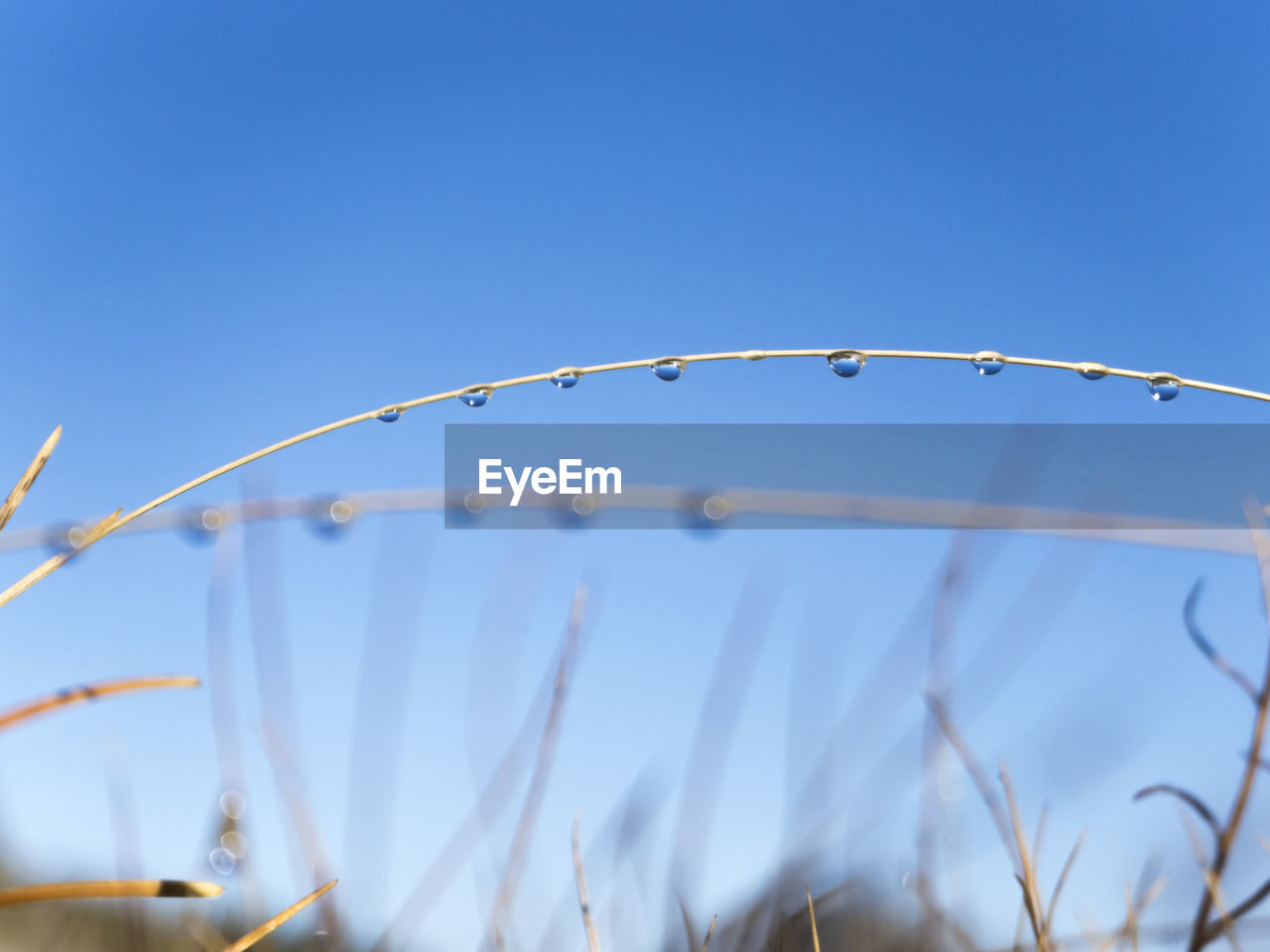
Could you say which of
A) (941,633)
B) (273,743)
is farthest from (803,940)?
(273,743)

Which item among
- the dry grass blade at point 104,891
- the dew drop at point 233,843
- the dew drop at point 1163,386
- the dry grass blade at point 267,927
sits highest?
the dew drop at point 1163,386

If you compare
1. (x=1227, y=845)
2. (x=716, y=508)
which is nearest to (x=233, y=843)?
(x=716, y=508)

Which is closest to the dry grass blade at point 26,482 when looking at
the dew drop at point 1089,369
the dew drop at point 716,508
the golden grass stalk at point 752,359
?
the golden grass stalk at point 752,359

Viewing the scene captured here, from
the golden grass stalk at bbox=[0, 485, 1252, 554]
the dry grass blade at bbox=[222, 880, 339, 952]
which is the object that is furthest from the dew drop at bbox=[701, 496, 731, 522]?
the dry grass blade at bbox=[222, 880, 339, 952]

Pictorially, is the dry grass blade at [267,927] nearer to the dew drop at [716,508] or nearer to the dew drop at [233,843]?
the dew drop at [233,843]

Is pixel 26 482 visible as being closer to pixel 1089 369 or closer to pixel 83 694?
pixel 83 694

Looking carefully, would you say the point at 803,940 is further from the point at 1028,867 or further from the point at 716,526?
the point at 716,526

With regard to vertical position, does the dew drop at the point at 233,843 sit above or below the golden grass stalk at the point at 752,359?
below
